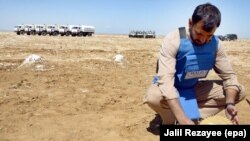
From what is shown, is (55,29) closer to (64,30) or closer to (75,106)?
(64,30)

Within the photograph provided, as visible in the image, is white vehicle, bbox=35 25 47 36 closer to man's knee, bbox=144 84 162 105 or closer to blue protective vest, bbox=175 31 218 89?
man's knee, bbox=144 84 162 105

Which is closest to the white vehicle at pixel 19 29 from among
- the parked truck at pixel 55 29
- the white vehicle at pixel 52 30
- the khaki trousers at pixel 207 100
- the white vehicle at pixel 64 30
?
the parked truck at pixel 55 29

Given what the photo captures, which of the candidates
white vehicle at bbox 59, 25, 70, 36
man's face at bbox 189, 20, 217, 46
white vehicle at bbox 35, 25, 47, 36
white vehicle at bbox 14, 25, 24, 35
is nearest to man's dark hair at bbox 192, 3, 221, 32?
man's face at bbox 189, 20, 217, 46

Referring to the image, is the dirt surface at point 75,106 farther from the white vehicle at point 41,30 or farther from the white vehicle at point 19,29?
the white vehicle at point 19,29

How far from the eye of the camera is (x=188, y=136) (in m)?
2.48

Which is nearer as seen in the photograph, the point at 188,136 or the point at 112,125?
the point at 188,136

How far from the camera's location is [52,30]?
53688 millimetres

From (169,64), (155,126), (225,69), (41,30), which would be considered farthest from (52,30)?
(169,64)

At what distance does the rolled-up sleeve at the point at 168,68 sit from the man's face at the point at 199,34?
171 millimetres

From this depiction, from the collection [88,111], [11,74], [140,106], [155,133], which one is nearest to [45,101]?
[88,111]

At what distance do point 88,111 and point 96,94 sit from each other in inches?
48.9

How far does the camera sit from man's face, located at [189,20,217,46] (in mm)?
3340

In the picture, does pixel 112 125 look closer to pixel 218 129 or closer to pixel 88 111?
pixel 88 111

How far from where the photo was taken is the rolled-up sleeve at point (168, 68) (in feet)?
11.1
